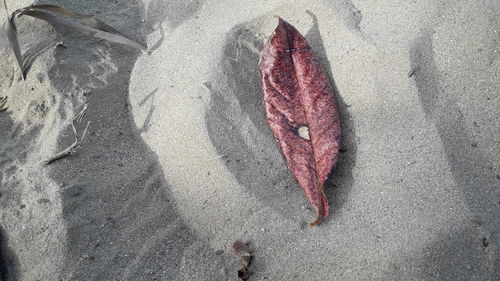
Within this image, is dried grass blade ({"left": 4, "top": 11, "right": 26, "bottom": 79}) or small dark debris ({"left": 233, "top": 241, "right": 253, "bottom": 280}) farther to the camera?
dried grass blade ({"left": 4, "top": 11, "right": 26, "bottom": 79})

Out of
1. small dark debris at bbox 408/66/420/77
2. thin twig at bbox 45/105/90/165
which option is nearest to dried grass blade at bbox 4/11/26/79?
thin twig at bbox 45/105/90/165

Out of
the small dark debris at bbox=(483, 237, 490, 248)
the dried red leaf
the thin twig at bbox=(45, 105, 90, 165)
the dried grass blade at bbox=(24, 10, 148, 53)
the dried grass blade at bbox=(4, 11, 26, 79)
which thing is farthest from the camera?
the dried grass blade at bbox=(24, 10, 148, 53)

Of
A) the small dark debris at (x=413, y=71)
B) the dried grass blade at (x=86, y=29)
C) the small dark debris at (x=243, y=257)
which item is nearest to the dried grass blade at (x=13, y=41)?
the dried grass blade at (x=86, y=29)

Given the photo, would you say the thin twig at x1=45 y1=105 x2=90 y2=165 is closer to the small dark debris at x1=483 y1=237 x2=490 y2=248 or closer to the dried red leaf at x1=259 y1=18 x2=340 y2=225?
the dried red leaf at x1=259 y1=18 x2=340 y2=225

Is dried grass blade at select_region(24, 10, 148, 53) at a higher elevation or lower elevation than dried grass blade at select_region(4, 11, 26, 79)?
higher

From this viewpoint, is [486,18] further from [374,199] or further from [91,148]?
[91,148]

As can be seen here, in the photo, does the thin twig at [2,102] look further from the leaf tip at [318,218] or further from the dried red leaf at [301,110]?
the leaf tip at [318,218]
